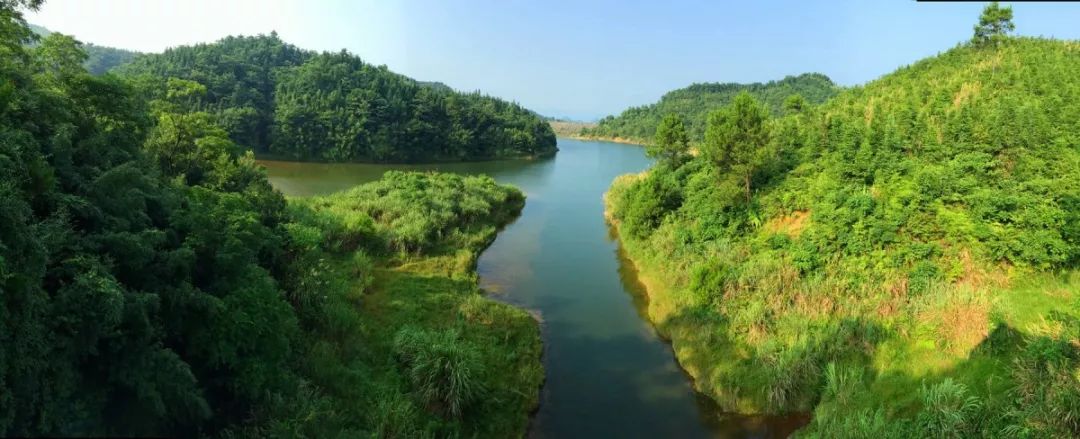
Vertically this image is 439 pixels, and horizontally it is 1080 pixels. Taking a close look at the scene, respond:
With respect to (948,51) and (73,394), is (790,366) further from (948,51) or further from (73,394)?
(948,51)

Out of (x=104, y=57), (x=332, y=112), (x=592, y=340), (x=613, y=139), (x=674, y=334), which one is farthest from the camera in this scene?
(x=613, y=139)

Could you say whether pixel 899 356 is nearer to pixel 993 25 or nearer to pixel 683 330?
pixel 683 330

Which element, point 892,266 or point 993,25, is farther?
point 993,25

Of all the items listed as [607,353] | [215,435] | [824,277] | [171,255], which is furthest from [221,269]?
[824,277]

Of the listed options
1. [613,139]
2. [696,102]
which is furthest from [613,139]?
[696,102]

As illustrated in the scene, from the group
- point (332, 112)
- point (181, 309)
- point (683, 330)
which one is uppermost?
point (332, 112)
